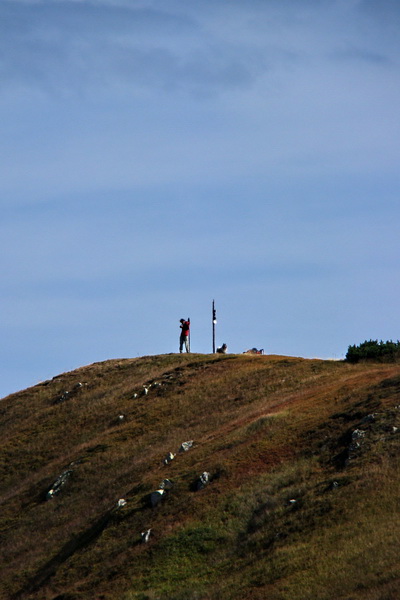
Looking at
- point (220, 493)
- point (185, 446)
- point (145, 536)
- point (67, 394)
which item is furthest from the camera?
point (67, 394)

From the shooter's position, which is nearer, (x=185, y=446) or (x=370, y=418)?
(x=370, y=418)

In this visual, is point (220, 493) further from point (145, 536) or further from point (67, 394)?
point (67, 394)

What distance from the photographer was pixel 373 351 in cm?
6309

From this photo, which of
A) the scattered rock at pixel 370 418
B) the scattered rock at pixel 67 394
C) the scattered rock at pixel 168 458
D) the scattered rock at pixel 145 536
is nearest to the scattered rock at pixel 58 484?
the scattered rock at pixel 168 458

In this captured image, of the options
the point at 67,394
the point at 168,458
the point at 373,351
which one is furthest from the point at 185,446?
the point at 67,394

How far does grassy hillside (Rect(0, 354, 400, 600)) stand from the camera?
32.8 m

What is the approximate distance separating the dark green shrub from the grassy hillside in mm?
1667

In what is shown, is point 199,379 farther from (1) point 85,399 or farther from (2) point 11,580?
(2) point 11,580

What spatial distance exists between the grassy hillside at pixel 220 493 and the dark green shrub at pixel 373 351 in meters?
1.67

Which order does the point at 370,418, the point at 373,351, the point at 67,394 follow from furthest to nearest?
the point at 67,394 < the point at 373,351 < the point at 370,418

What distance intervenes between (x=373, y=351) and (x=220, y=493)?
2522cm

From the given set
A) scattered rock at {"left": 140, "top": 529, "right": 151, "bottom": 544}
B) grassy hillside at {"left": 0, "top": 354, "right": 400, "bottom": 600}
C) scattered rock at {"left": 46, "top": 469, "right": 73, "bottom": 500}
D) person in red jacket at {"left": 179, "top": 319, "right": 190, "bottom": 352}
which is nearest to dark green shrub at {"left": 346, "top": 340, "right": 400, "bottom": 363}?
grassy hillside at {"left": 0, "top": 354, "right": 400, "bottom": 600}

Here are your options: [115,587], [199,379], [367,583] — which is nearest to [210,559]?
[115,587]

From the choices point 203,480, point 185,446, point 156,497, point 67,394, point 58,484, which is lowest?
point 156,497
